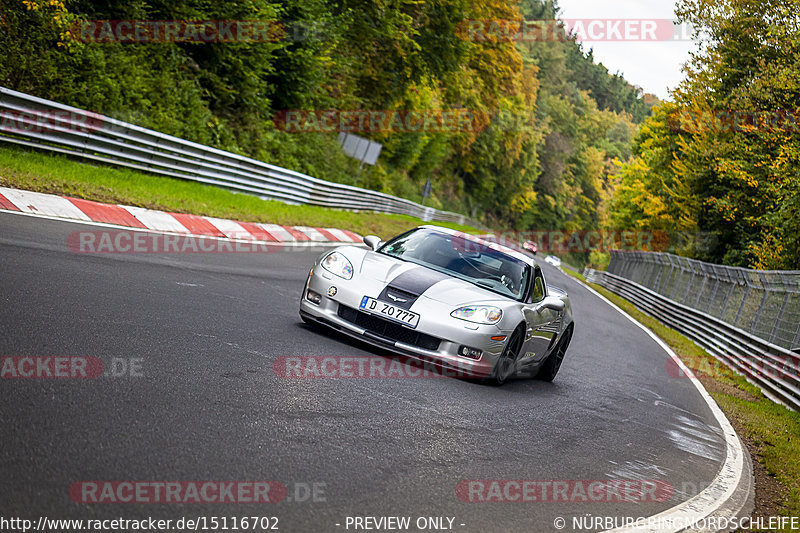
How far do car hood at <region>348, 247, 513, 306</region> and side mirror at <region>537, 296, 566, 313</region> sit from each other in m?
0.73

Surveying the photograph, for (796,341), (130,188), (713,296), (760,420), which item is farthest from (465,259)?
(713,296)

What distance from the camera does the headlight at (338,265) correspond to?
7.54 metres

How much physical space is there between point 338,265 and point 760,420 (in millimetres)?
5930

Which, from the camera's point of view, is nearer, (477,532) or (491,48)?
(477,532)

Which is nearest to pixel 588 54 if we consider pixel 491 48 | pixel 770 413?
pixel 491 48

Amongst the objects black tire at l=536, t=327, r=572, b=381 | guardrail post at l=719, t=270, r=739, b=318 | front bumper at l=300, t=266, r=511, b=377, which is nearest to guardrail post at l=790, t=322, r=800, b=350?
guardrail post at l=719, t=270, r=739, b=318

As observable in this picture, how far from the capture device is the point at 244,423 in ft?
15.0

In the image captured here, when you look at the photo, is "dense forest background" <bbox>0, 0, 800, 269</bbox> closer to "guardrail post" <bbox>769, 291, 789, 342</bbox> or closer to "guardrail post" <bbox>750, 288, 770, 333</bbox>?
"guardrail post" <bbox>750, 288, 770, 333</bbox>

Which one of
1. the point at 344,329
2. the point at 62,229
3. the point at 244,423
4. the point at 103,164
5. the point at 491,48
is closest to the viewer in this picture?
the point at 244,423

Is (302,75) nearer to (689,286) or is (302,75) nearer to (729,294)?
(689,286)

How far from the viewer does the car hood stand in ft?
24.1

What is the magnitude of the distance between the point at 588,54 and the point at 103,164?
170554 millimetres

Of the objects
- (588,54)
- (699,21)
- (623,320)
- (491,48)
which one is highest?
(588,54)

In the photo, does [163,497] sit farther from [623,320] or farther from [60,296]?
[623,320]
